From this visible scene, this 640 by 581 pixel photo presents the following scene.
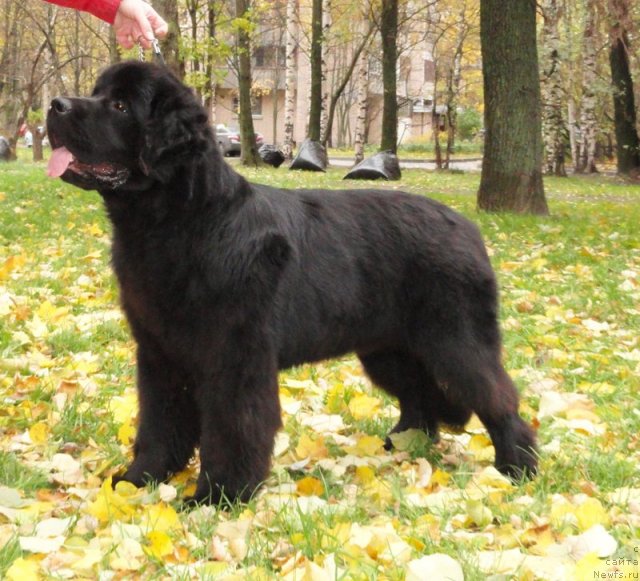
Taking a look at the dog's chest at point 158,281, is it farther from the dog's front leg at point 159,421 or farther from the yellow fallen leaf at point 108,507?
the yellow fallen leaf at point 108,507

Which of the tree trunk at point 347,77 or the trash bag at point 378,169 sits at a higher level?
the tree trunk at point 347,77

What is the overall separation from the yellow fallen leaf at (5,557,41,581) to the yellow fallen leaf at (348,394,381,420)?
7.32 ft

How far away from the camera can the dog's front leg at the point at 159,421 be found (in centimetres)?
361

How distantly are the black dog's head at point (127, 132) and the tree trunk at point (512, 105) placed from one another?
29.3 feet

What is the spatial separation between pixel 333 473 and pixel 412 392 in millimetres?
714

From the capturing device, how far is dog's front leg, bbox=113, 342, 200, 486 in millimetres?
3609

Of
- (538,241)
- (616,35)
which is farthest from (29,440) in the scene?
(616,35)


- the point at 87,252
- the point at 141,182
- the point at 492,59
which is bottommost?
the point at 87,252

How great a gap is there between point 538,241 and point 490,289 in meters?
6.20

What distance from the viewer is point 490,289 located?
391 centimetres

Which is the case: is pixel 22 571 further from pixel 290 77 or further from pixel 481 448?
pixel 290 77

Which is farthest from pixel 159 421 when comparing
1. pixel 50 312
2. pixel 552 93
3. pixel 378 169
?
pixel 552 93

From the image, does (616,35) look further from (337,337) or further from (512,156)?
(337,337)

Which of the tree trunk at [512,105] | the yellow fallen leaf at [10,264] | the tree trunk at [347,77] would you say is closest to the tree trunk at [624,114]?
the tree trunk at [347,77]
